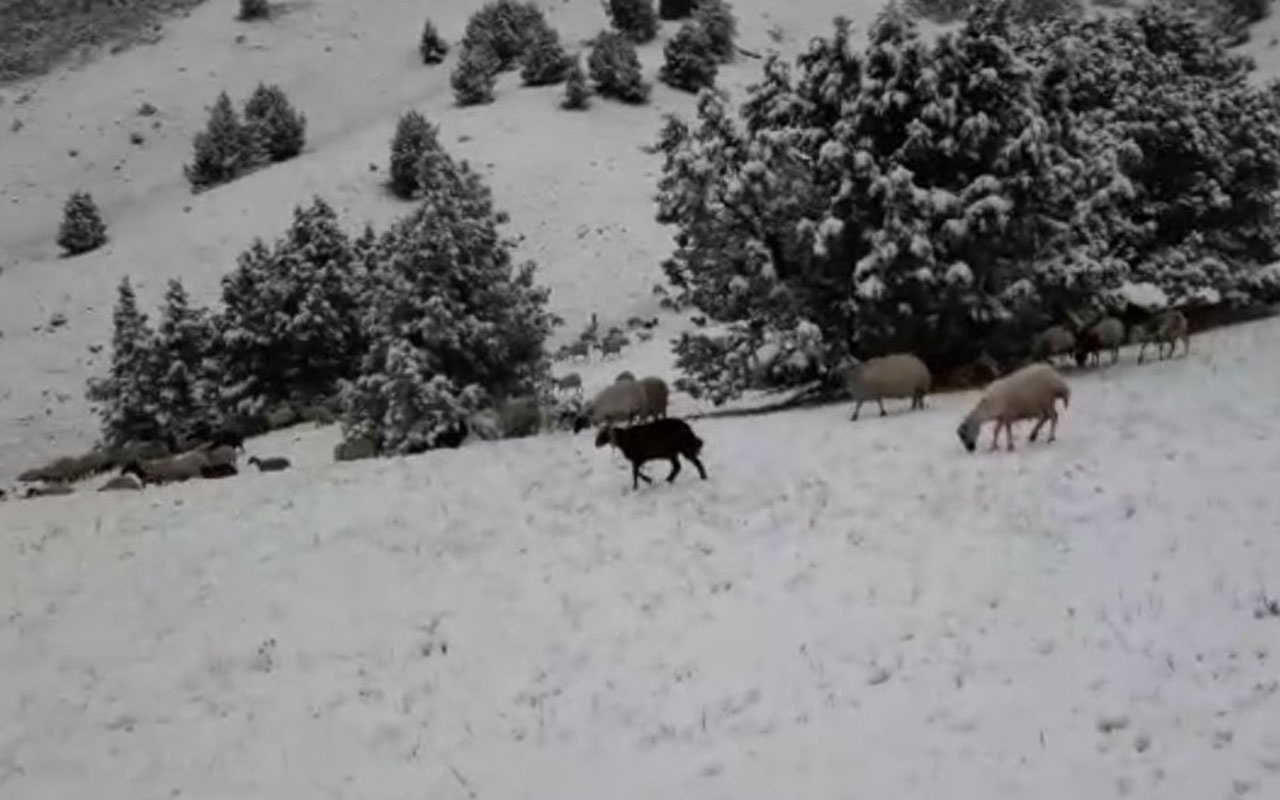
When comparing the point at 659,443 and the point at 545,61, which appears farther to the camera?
the point at 545,61

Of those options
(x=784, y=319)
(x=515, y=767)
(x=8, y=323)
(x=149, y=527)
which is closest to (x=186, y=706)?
(x=515, y=767)

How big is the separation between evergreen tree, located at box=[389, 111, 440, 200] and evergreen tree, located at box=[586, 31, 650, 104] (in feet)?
37.1

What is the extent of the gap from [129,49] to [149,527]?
7181 cm

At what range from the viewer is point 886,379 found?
19.8 m

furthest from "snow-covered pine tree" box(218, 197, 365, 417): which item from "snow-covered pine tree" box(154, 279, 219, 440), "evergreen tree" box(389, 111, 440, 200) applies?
"evergreen tree" box(389, 111, 440, 200)

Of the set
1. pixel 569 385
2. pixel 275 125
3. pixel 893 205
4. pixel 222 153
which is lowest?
pixel 569 385

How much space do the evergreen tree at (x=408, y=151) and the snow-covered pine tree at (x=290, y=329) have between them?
15689 millimetres

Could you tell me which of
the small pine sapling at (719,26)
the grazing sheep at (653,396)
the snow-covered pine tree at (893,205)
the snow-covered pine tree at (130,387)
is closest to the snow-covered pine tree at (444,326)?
the snow-covered pine tree at (893,205)

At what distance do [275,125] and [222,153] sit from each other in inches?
130

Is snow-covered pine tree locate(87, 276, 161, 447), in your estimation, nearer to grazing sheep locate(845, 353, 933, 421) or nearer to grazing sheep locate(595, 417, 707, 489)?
grazing sheep locate(845, 353, 933, 421)

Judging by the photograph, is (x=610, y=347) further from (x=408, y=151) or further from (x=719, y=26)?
(x=719, y=26)

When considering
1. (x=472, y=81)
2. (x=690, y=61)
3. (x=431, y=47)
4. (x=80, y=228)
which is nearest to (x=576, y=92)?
(x=472, y=81)

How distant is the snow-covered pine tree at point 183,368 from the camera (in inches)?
1620

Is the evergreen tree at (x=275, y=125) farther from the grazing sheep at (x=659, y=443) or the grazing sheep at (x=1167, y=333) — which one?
the grazing sheep at (x=659, y=443)
